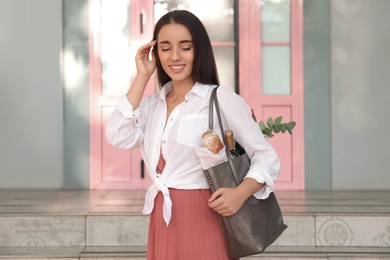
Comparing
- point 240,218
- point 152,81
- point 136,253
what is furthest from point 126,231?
point 240,218

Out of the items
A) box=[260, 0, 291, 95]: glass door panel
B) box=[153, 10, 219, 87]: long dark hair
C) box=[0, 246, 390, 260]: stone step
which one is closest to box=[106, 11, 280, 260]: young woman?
box=[153, 10, 219, 87]: long dark hair

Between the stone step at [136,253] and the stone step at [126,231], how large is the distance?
0.18ft

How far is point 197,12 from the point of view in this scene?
505 centimetres

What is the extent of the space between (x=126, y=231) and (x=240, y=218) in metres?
2.09

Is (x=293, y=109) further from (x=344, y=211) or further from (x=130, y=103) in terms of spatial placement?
(x=130, y=103)

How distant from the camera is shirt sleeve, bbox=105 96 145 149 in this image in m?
1.77

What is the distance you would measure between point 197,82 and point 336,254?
6.84 ft

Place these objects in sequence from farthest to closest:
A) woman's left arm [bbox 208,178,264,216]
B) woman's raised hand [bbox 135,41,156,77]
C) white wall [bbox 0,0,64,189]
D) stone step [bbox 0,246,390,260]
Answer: white wall [bbox 0,0,64,189], stone step [bbox 0,246,390,260], woman's raised hand [bbox 135,41,156,77], woman's left arm [bbox 208,178,264,216]

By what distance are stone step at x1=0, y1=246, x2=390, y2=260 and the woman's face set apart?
6.27ft

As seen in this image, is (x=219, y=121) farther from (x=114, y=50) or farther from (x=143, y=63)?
(x=114, y=50)

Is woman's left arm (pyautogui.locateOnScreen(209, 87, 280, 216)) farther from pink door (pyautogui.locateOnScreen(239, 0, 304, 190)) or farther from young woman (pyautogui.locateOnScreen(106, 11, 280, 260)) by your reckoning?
pink door (pyautogui.locateOnScreen(239, 0, 304, 190))

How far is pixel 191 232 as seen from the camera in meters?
1.72

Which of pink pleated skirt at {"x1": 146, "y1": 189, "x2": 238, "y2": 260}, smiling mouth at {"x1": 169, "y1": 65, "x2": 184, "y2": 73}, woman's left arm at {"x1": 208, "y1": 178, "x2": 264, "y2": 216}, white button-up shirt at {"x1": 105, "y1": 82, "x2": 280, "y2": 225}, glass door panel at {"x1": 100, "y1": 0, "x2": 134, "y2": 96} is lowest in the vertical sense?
pink pleated skirt at {"x1": 146, "y1": 189, "x2": 238, "y2": 260}

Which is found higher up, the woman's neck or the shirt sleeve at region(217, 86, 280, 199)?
the woman's neck
